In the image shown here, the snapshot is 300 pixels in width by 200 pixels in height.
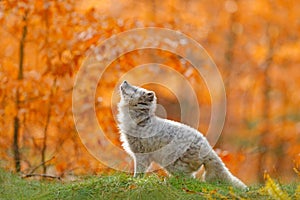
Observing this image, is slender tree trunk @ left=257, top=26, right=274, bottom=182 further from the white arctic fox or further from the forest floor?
the forest floor

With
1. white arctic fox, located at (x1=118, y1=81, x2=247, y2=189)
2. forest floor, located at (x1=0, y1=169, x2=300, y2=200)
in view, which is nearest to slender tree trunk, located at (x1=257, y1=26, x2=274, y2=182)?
white arctic fox, located at (x1=118, y1=81, x2=247, y2=189)

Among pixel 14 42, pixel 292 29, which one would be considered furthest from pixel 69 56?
pixel 292 29

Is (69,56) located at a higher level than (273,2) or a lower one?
lower

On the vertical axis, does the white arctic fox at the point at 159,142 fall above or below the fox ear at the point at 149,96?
below

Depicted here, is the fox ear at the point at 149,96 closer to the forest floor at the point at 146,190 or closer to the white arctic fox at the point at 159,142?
the white arctic fox at the point at 159,142

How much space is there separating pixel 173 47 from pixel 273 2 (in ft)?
16.4

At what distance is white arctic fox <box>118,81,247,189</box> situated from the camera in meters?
6.63

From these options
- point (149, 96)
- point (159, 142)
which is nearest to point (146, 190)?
point (159, 142)

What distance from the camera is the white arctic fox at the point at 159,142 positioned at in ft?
21.7

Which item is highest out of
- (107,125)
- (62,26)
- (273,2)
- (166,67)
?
(273,2)

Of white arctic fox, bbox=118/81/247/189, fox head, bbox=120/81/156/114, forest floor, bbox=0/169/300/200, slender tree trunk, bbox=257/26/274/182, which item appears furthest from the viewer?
slender tree trunk, bbox=257/26/274/182

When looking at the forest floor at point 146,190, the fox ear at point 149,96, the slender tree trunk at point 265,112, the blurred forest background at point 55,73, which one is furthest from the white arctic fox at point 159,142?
the slender tree trunk at point 265,112

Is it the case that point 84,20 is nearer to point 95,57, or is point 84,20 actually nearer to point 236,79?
point 95,57

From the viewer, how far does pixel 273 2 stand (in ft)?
43.9
